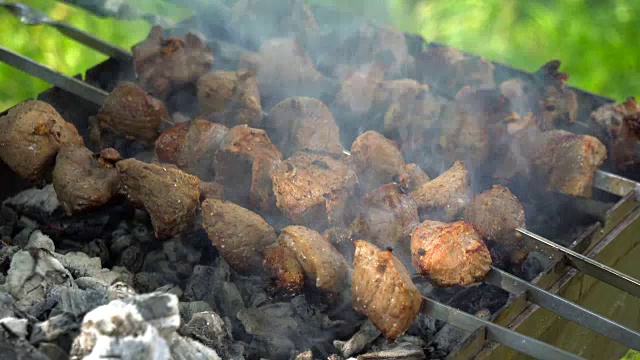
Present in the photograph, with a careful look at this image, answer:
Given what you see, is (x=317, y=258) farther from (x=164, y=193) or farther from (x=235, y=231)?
(x=164, y=193)

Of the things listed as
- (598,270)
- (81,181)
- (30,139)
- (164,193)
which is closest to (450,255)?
(598,270)

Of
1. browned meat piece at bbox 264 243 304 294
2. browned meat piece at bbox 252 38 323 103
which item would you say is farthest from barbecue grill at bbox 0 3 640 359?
browned meat piece at bbox 264 243 304 294

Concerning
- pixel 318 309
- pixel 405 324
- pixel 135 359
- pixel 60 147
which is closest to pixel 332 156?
pixel 318 309

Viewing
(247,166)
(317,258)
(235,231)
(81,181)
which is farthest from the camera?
Answer: (247,166)

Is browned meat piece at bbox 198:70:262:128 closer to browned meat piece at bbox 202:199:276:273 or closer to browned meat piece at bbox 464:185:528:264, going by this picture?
browned meat piece at bbox 202:199:276:273

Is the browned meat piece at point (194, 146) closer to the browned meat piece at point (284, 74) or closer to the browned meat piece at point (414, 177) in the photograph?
the browned meat piece at point (284, 74)

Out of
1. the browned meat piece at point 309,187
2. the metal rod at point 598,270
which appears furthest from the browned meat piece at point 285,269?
the metal rod at point 598,270
